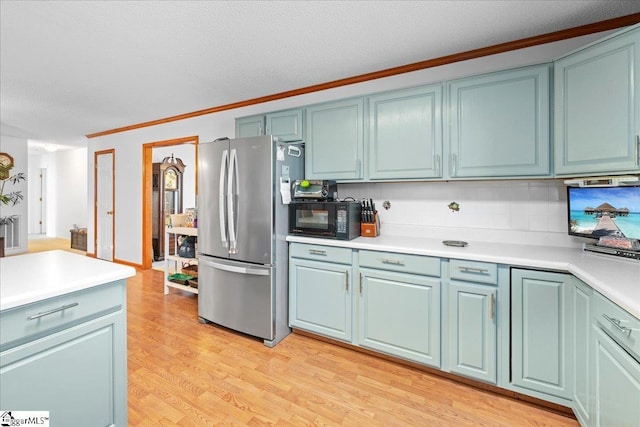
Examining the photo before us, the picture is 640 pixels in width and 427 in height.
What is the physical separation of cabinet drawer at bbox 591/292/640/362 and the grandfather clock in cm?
553

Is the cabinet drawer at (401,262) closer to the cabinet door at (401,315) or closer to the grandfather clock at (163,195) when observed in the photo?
the cabinet door at (401,315)

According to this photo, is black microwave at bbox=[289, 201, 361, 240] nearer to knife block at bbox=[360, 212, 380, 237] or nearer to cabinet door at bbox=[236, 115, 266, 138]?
knife block at bbox=[360, 212, 380, 237]

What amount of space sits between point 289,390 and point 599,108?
2.48 meters

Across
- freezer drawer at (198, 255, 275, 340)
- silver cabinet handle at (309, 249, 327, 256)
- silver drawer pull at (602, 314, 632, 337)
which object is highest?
silver cabinet handle at (309, 249, 327, 256)

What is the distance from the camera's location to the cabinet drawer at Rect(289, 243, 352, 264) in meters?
2.30

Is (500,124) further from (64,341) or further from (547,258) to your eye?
(64,341)

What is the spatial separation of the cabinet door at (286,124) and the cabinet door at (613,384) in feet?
8.07

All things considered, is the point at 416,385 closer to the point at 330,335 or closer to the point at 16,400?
the point at 330,335

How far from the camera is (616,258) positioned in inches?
65.6

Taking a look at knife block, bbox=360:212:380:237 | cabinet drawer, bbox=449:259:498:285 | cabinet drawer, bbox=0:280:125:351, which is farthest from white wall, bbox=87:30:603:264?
cabinet drawer, bbox=0:280:125:351

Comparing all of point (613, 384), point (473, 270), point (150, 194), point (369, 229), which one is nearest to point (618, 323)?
point (613, 384)

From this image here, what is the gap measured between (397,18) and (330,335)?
2381 mm

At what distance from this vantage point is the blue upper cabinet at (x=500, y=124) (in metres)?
1.88

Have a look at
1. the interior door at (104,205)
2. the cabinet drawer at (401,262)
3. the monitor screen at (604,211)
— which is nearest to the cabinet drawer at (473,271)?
the cabinet drawer at (401,262)
